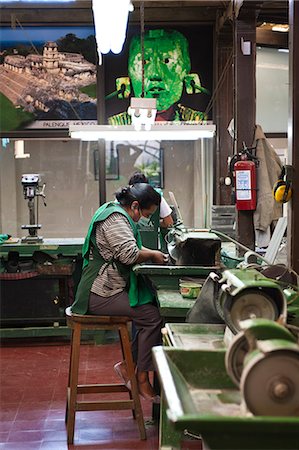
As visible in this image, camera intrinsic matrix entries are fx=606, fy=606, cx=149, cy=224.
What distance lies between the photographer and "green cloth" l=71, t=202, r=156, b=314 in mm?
3570

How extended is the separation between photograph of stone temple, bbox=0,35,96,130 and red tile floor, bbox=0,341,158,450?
7.87 ft

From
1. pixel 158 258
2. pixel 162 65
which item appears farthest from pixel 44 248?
pixel 162 65

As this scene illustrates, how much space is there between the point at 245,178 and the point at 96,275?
1.22 m

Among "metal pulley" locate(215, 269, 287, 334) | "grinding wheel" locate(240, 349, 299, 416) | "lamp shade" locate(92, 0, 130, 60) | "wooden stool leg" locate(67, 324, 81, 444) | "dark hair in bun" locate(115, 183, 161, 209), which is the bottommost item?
"wooden stool leg" locate(67, 324, 81, 444)

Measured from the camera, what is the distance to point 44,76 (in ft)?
20.4

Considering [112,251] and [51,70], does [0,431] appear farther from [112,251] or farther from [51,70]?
[51,70]

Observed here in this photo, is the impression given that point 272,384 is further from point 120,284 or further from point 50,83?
point 50,83

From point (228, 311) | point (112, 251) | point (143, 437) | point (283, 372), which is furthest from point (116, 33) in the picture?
point (143, 437)

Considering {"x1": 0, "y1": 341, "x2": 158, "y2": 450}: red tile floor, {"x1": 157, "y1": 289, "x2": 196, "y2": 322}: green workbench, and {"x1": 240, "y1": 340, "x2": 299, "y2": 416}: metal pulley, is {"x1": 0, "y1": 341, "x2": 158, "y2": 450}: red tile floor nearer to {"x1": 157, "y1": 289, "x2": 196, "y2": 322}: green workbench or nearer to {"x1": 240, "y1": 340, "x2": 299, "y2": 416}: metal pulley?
{"x1": 157, "y1": 289, "x2": 196, "y2": 322}: green workbench

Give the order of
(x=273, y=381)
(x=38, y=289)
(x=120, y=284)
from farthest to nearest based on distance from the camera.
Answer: (x=38, y=289)
(x=120, y=284)
(x=273, y=381)

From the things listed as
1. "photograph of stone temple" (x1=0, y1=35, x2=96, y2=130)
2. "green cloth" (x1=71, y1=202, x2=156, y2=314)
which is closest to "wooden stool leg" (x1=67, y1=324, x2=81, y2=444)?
"green cloth" (x1=71, y1=202, x2=156, y2=314)

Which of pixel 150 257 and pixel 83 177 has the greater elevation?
pixel 83 177

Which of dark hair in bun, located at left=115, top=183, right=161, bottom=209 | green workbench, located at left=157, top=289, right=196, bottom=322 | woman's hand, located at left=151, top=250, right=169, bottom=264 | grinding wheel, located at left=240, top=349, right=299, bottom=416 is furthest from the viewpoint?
dark hair in bun, located at left=115, top=183, right=161, bottom=209

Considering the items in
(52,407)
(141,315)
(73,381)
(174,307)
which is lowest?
(52,407)
